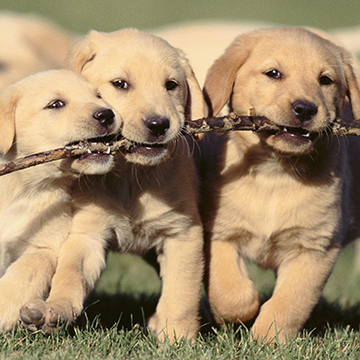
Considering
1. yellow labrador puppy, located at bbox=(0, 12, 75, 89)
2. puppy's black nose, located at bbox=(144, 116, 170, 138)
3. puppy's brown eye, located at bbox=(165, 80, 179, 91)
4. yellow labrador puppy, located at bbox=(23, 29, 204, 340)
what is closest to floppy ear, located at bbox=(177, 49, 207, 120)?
yellow labrador puppy, located at bbox=(23, 29, 204, 340)

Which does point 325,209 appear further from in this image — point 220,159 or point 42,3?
point 42,3

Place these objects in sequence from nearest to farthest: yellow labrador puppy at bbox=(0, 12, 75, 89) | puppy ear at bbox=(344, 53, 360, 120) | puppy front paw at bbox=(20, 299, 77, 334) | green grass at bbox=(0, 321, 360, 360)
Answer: puppy front paw at bbox=(20, 299, 77, 334)
green grass at bbox=(0, 321, 360, 360)
puppy ear at bbox=(344, 53, 360, 120)
yellow labrador puppy at bbox=(0, 12, 75, 89)

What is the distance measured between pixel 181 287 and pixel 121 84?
4.40 ft

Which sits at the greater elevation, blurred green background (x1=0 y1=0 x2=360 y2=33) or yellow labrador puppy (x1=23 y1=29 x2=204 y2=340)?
yellow labrador puppy (x1=23 y1=29 x2=204 y2=340)

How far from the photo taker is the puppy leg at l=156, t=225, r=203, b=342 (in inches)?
173

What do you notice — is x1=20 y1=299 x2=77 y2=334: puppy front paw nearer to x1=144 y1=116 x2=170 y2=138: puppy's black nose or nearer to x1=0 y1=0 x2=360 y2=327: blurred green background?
x1=144 y1=116 x2=170 y2=138: puppy's black nose

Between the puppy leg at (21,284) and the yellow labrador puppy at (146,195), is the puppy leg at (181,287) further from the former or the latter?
the puppy leg at (21,284)

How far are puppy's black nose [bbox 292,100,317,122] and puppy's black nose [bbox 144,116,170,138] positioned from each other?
785mm

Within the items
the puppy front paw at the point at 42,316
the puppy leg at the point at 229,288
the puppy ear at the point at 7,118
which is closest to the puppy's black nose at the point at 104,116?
the puppy ear at the point at 7,118

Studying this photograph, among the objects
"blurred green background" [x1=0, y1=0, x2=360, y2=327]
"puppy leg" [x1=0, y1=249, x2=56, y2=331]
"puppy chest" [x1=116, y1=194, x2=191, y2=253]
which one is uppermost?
"puppy chest" [x1=116, y1=194, x2=191, y2=253]

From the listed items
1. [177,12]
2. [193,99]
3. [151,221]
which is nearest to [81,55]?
[193,99]

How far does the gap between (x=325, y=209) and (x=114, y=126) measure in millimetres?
1599

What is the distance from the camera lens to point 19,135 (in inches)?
163

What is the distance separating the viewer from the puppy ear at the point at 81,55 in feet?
14.4
